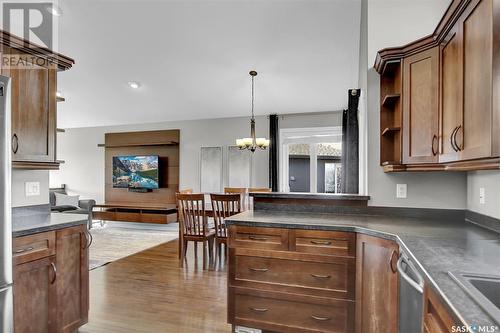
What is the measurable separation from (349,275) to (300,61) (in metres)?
3.55

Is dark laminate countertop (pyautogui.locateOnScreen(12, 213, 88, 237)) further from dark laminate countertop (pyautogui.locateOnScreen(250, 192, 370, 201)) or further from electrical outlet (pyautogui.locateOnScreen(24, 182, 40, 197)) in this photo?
dark laminate countertop (pyautogui.locateOnScreen(250, 192, 370, 201))

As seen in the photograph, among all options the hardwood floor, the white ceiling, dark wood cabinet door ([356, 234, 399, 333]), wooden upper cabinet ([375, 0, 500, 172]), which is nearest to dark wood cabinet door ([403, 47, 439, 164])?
wooden upper cabinet ([375, 0, 500, 172])

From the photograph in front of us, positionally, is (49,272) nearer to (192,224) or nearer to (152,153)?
(192,224)

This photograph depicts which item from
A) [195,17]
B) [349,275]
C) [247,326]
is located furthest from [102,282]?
[195,17]

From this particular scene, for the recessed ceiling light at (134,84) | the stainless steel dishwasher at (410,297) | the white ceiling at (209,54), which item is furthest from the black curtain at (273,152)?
the stainless steel dishwasher at (410,297)

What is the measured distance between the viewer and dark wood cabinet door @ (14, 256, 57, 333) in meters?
1.83

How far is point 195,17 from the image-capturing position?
3.87m

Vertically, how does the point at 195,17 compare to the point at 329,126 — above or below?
above

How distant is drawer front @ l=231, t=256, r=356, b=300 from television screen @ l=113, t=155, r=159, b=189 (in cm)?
532

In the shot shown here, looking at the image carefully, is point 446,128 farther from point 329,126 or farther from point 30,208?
point 329,126

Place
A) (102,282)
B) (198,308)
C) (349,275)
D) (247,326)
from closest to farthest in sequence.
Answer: (349,275) → (247,326) → (198,308) → (102,282)

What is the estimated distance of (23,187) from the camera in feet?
7.68

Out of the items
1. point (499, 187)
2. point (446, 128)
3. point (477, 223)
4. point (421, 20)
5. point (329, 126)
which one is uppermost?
point (421, 20)

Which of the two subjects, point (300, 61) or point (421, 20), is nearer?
point (421, 20)
